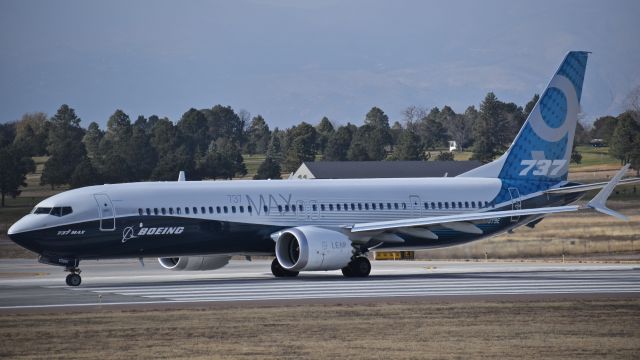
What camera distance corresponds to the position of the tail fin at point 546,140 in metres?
51.2

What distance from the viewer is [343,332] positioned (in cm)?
2709

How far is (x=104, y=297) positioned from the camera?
36.3 meters

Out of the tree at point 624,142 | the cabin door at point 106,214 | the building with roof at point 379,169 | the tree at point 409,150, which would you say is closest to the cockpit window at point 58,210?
the cabin door at point 106,214

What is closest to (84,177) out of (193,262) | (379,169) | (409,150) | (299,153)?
(379,169)

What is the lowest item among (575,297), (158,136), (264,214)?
(575,297)

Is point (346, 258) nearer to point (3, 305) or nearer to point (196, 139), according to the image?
point (3, 305)

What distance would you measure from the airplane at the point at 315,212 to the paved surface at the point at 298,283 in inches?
42.5

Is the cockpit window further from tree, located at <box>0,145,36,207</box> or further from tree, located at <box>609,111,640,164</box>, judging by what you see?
tree, located at <box>609,111,640,164</box>

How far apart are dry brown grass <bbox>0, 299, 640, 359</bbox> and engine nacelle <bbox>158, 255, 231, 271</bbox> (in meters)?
15.0

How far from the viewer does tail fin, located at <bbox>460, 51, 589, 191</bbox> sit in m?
51.2

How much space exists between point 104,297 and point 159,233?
715 centimetres

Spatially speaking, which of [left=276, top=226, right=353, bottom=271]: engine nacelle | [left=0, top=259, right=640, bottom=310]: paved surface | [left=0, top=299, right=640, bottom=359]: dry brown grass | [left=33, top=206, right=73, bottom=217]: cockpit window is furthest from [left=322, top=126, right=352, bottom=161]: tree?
[left=0, top=299, right=640, bottom=359]: dry brown grass

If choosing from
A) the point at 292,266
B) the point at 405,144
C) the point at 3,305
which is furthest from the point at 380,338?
the point at 405,144

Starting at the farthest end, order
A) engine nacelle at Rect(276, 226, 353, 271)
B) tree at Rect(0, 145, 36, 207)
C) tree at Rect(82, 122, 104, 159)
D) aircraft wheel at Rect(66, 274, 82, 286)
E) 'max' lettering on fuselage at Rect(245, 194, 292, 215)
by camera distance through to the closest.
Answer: tree at Rect(82, 122, 104, 159), tree at Rect(0, 145, 36, 207), 'max' lettering on fuselage at Rect(245, 194, 292, 215), engine nacelle at Rect(276, 226, 353, 271), aircraft wheel at Rect(66, 274, 82, 286)
